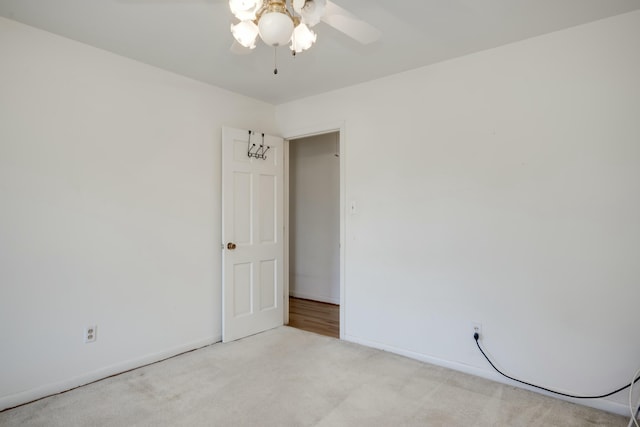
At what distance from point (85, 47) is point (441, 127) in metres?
2.77

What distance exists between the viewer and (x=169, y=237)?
306cm

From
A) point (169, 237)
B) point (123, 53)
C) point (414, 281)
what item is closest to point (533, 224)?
point (414, 281)

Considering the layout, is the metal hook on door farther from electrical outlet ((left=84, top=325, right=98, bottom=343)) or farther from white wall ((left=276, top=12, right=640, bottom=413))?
electrical outlet ((left=84, top=325, right=98, bottom=343))

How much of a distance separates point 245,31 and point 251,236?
2.39 meters

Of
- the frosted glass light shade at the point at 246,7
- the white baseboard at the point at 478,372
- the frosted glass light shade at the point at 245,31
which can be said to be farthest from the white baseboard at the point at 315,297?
the frosted glass light shade at the point at 246,7

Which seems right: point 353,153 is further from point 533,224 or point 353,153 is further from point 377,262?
point 533,224

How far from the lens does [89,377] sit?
101 inches

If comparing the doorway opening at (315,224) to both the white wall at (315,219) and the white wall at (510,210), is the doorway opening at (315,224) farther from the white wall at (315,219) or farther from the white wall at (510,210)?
the white wall at (510,210)

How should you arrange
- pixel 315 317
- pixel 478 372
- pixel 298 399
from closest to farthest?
pixel 298 399
pixel 478 372
pixel 315 317

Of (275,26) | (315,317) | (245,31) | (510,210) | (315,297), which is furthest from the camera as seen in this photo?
(315,297)

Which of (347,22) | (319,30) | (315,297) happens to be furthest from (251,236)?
(347,22)

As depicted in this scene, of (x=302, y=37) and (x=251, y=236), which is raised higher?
(x=302, y=37)

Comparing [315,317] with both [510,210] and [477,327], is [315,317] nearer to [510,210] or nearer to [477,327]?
[477,327]

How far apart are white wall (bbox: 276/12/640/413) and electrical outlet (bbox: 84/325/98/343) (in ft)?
6.92
